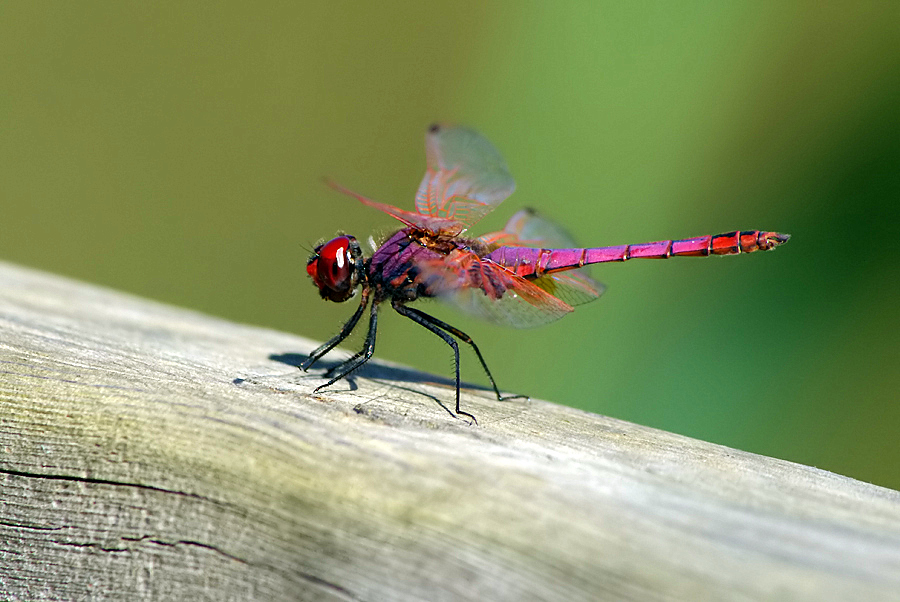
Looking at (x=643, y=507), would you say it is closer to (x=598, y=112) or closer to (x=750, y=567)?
(x=750, y=567)

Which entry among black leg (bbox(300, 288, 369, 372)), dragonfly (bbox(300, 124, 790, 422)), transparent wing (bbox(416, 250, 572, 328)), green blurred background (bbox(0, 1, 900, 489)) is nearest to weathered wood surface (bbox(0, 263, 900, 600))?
black leg (bbox(300, 288, 369, 372))

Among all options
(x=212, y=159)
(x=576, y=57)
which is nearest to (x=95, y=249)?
(x=212, y=159)

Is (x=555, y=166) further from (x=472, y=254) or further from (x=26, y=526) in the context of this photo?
(x=26, y=526)

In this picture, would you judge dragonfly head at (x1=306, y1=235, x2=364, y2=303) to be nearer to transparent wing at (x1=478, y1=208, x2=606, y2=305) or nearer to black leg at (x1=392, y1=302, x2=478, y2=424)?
black leg at (x1=392, y1=302, x2=478, y2=424)

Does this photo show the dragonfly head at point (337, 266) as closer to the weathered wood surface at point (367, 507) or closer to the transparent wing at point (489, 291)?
the transparent wing at point (489, 291)

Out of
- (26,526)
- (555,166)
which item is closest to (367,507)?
(26,526)

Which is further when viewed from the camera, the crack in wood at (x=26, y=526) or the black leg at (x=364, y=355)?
the black leg at (x=364, y=355)

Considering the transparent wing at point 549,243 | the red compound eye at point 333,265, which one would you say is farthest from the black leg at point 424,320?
the transparent wing at point 549,243
